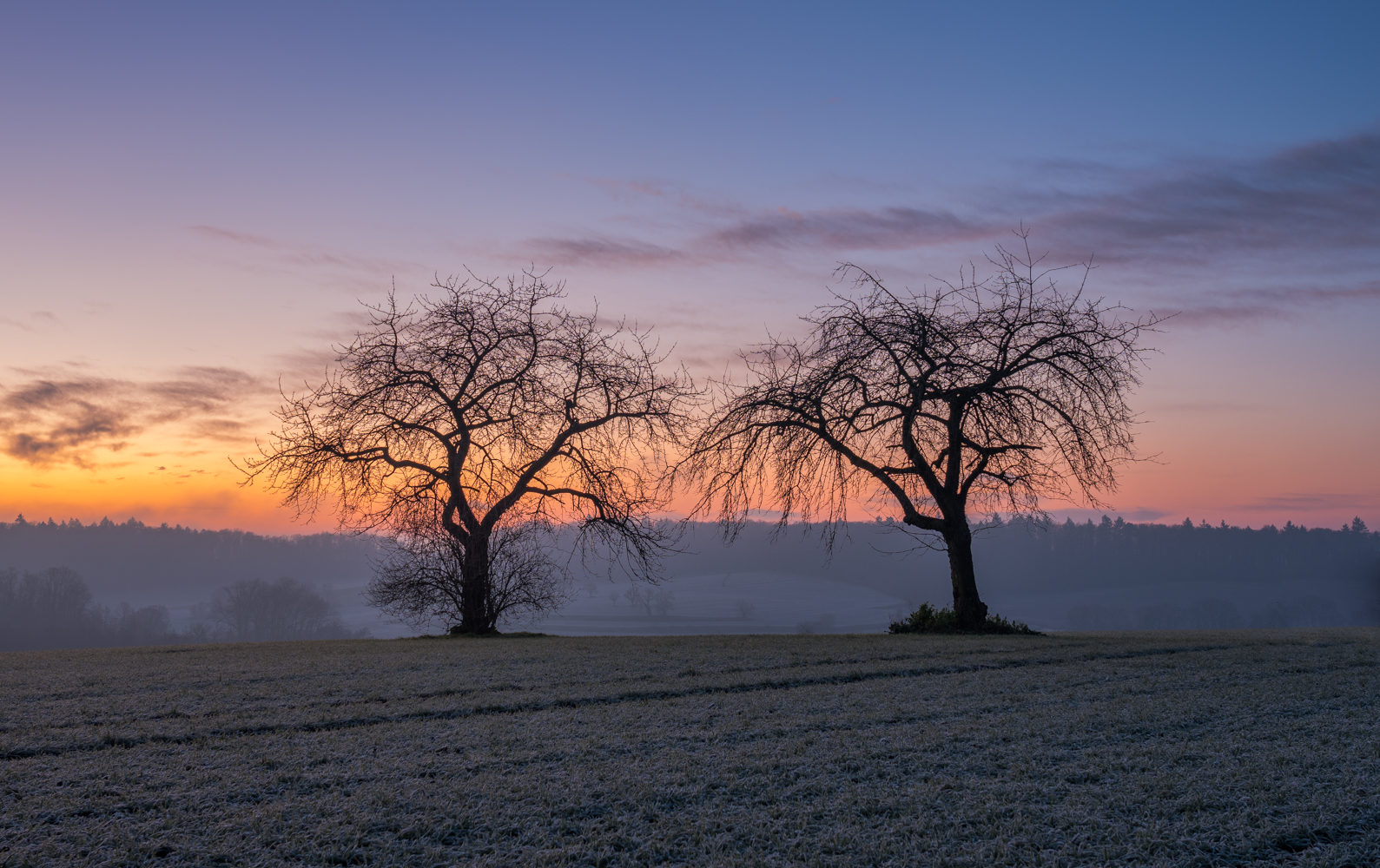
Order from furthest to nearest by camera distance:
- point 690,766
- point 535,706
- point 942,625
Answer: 1. point 942,625
2. point 535,706
3. point 690,766

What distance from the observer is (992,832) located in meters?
3.55

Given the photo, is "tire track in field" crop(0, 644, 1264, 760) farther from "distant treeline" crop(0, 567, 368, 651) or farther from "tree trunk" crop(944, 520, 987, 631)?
"distant treeline" crop(0, 567, 368, 651)

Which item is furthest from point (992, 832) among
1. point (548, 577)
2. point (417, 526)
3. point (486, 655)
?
point (417, 526)

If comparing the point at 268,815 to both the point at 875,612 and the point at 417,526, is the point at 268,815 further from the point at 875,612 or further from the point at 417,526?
the point at 875,612

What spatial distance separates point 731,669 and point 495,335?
9.25m

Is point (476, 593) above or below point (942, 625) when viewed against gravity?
above

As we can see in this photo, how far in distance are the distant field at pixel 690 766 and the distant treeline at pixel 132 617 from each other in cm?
6757

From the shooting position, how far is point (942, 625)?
49.8ft

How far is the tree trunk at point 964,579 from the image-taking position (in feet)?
50.3

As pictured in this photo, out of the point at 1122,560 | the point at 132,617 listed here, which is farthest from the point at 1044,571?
the point at 132,617

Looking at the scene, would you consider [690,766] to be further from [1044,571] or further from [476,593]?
[1044,571]

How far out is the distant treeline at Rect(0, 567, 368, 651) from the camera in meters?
69.4

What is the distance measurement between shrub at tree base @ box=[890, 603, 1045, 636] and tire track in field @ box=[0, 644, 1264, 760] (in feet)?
16.9

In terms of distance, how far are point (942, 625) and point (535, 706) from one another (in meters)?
10.6
